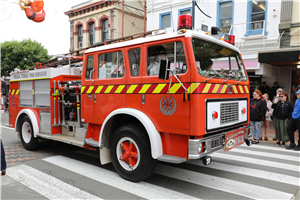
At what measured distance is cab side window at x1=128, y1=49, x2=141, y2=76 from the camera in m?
4.49

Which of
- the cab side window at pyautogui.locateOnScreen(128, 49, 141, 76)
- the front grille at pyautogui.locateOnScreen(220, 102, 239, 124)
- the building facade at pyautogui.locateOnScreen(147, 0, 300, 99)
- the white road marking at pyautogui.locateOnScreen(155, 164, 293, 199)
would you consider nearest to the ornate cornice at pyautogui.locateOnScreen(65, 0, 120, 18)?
the building facade at pyautogui.locateOnScreen(147, 0, 300, 99)

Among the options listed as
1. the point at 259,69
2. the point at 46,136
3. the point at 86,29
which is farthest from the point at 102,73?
the point at 86,29

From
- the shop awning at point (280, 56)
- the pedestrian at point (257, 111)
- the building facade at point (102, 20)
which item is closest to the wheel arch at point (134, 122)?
the pedestrian at point (257, 111)

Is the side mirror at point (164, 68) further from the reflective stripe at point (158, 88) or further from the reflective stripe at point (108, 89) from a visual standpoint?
the reflective stripe at point (108, 89)

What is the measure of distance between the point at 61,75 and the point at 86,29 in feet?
56.4

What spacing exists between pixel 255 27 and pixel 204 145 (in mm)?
10766

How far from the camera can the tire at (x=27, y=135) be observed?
6646 millimetres

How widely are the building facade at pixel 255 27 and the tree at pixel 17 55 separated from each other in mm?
17547

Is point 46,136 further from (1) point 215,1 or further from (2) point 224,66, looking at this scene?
(1) point 215,1

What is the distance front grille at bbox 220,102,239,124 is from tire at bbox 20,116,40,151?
511 centimetres

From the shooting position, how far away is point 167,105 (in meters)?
4.01

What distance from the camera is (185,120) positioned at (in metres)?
3.80

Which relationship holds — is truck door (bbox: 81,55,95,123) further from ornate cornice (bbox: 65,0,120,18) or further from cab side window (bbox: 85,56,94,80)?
ornate cornice (bbox: 65,0,120,18)

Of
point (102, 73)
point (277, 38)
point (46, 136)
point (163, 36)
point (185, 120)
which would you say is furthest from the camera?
point (277, 38)
